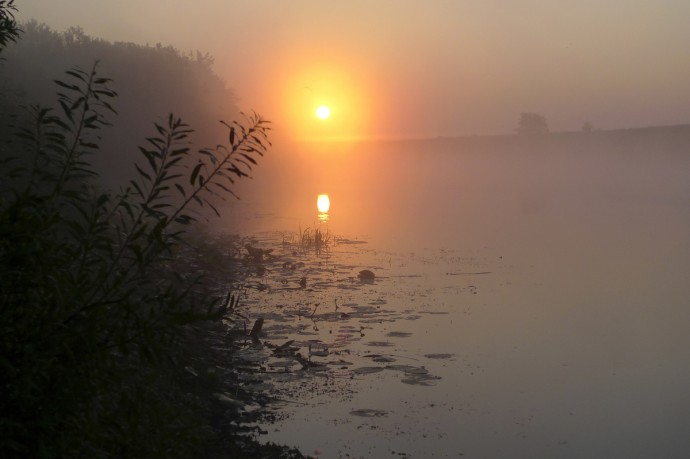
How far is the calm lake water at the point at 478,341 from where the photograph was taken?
400 inches

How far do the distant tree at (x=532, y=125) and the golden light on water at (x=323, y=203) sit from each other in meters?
111

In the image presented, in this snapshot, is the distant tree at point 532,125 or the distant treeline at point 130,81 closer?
the distant treeline at point 130,81

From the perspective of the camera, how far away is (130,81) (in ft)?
150

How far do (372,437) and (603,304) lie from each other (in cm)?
1109

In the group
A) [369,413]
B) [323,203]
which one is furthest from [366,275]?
[323,203]

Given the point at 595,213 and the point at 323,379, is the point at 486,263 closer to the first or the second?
the point at 323,379

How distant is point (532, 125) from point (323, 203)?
396ft

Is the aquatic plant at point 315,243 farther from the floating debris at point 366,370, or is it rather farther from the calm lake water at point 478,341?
the floating debris at point 366,370

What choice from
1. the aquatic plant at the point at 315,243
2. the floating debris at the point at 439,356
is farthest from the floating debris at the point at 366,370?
the aquatic plant at the point at 315,243

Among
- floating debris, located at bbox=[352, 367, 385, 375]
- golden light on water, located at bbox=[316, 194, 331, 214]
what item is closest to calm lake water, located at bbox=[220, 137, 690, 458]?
floating debris, located at bbox=[352, 367, 385, 375]

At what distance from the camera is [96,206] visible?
15.9 ft

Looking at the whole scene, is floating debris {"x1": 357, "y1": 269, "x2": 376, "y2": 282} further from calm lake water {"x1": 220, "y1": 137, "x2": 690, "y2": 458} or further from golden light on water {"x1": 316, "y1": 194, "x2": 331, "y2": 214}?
golden light on water {"x1": 316, "y1": 194, "x2": 331, "y2": 214}

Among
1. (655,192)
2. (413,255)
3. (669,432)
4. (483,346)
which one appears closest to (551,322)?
(483,346)

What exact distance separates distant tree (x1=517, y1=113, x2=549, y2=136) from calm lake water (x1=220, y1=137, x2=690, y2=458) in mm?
130043
